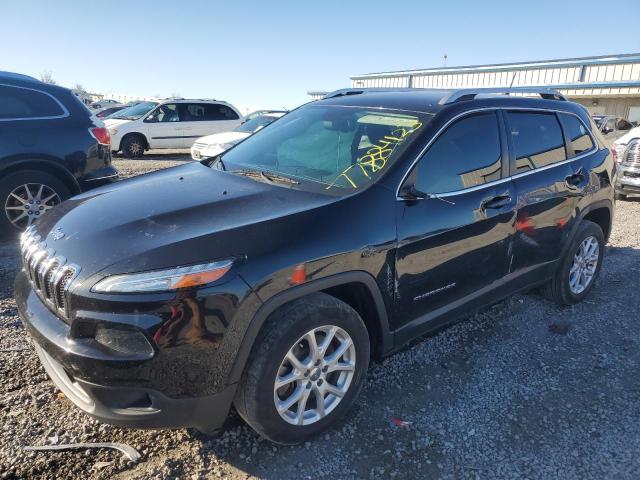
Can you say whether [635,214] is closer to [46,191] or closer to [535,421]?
[535,421]

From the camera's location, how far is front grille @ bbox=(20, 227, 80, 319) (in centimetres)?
219

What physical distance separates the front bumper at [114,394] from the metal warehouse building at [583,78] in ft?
78.4

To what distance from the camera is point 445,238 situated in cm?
294

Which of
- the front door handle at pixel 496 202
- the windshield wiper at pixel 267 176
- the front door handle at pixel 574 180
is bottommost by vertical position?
the front door handle at pixel 574 180

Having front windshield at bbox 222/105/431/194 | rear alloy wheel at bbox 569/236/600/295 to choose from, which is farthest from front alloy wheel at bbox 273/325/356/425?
rear alloy wheel at bbox 569/236/600/295

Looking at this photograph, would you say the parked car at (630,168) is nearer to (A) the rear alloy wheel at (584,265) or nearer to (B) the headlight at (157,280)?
(A) the rear alloy wheel at (584,265)

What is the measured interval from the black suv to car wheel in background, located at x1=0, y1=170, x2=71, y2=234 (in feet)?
8.77

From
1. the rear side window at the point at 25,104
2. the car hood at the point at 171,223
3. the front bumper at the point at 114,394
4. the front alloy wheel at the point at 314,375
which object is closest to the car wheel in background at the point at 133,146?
the rear side window at the point at 25,104

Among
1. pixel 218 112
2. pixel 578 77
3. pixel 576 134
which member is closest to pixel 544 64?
pixel 578 77

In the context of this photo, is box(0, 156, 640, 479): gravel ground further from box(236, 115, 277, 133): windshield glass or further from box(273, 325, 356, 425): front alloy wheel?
box(236, 115, 277, 133): windshield glass

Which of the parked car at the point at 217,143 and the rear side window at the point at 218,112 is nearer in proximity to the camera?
the parked car at the point at 217,143

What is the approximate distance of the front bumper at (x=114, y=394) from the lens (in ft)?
6.75

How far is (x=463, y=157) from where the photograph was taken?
3178 millimetres

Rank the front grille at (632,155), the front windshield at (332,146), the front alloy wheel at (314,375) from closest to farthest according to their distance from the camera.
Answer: the front alloy wheel at (314,375) < the front windshield at (332,146) < the front grille at (632,155)
